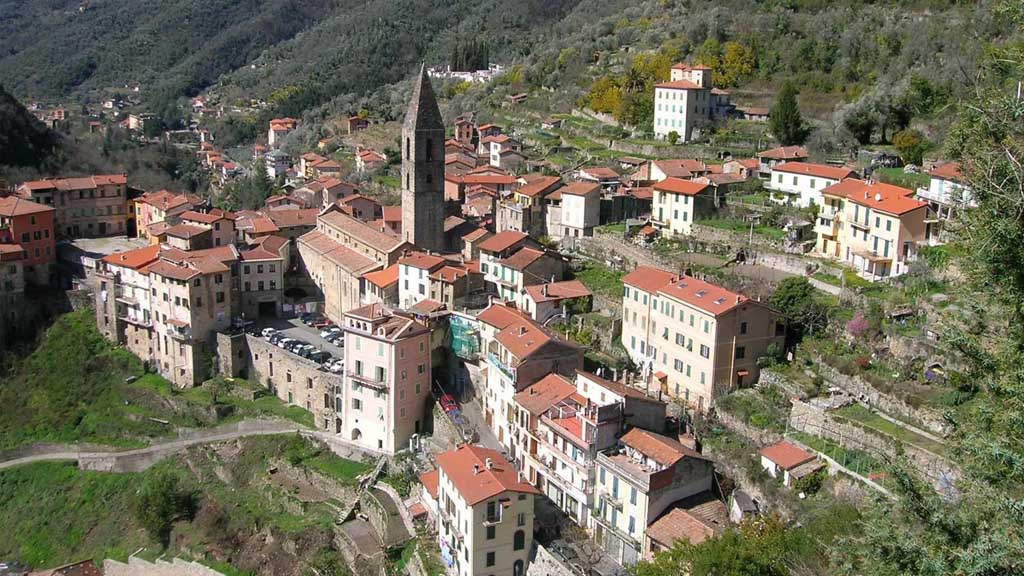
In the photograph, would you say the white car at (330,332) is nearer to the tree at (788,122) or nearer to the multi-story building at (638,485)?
the multi-story building at (638,485)

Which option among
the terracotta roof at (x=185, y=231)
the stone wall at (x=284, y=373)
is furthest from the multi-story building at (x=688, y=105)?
the stone wall at (x=284, y=373)

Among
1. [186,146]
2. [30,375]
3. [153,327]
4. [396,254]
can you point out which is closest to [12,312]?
[30,375]

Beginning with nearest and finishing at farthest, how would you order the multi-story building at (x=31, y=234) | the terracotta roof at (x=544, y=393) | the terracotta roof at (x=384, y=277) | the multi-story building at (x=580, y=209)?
1. the terracotta roof at (x=544, y=393)
2. the terracotta roof at (x=384, y=277)
3. the multi-story building at (x=580, y=209)
4. the multi-story building at (x=31, y=234)

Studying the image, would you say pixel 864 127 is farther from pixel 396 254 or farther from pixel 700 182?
pixel 396 254

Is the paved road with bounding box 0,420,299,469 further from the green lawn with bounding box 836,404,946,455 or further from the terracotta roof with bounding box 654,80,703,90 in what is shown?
the terracotta roof with bounding box 654,80,703,90

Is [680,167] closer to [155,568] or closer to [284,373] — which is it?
[284,373]

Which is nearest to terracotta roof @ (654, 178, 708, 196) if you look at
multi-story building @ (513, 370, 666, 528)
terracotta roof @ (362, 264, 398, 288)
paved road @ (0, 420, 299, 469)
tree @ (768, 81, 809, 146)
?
tree @ (768, 81, 809, 146)

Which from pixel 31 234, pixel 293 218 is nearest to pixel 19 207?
pixel 31 234
